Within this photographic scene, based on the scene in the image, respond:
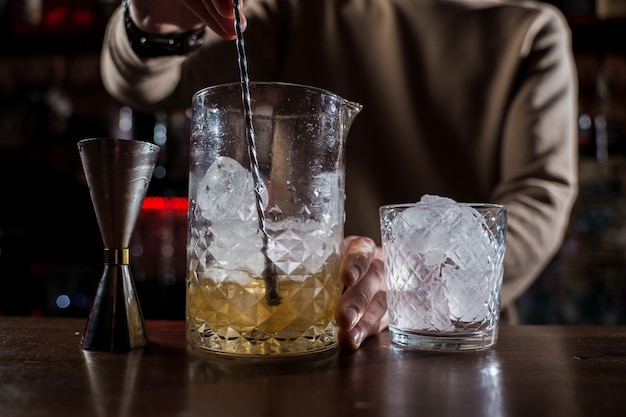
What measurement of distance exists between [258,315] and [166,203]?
1.96 meters

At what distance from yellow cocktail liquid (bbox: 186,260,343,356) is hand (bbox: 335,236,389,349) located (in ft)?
0.10

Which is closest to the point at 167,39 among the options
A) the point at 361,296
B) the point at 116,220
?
the point at 116,220

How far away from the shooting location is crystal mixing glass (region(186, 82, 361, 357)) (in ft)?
2.18

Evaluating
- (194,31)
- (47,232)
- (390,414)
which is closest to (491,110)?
(194,31)

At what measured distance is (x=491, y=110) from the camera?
1680mm

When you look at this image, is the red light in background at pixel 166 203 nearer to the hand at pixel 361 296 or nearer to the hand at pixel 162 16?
the hand at pixel 162 16

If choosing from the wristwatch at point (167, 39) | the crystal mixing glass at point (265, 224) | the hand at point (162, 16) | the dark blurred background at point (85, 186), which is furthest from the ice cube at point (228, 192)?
the dark blurred background at point (85, 186)

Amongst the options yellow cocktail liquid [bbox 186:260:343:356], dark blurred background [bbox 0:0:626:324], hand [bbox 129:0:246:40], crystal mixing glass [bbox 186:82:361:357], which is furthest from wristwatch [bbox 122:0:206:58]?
dark blurred background [bbox 0:0:626:324]

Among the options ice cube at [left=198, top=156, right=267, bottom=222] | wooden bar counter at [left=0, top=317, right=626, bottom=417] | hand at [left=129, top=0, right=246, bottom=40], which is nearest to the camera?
wooden bar counter at [left=0, top=317, right=626, bottom=417]

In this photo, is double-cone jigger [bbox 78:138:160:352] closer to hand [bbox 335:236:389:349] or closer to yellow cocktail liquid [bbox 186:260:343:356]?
yellow cocktail liquid [bbox 186:260:343:356]

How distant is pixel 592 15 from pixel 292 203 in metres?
2.22

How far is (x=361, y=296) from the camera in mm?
747

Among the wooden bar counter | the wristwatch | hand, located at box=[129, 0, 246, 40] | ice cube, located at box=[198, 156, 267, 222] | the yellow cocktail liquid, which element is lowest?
the wooden bar counter

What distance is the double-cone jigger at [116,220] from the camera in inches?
27.3
